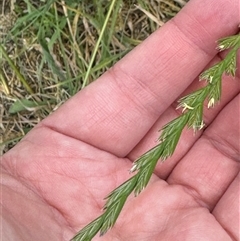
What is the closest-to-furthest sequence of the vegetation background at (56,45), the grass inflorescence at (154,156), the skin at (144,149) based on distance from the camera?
the grass inflorescence at (154,156)
the skin at (144,149)
the vegetation background at (56,45)

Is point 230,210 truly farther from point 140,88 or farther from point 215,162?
point 140,88

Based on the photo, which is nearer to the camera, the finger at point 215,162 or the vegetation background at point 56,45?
the finger at point 215,162

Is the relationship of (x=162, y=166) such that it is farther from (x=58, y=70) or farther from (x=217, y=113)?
(x=58, y=70)

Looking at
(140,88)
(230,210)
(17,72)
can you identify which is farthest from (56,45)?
(230,210)

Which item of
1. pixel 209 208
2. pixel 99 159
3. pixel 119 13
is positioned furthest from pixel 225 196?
pixel 119 13

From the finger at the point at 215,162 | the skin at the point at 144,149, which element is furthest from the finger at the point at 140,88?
the finger at the point at 215,162

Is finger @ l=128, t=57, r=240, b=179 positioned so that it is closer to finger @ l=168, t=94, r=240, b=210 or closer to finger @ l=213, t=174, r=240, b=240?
finger @ l=168, t=94, r=240, b=210

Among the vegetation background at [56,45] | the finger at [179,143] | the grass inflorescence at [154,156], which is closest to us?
the grass inflorescence at [154,156]

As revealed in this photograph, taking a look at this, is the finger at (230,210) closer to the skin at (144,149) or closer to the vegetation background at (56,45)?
the skin at (144,149)
